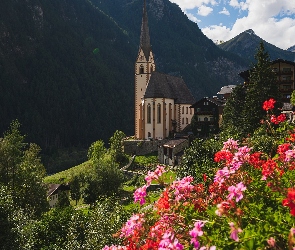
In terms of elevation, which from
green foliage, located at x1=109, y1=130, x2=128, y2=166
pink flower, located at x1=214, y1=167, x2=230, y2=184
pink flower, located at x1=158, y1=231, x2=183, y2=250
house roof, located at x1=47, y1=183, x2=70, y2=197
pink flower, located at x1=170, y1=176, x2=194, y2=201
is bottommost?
house roof, located at x1=47, y1=183, x2=70, y2=197

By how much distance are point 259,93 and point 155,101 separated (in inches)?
1342

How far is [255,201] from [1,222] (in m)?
16.7

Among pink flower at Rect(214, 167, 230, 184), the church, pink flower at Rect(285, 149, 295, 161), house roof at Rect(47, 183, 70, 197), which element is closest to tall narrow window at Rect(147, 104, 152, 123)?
the church

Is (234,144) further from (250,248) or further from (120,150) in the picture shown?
(120,150)

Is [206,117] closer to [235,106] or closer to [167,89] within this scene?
[167,89]

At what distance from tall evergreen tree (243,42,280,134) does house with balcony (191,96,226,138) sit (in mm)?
27495

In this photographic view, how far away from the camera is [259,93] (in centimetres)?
3703

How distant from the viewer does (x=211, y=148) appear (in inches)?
1001

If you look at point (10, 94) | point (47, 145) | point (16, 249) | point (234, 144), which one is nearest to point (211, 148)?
point (16, 249)

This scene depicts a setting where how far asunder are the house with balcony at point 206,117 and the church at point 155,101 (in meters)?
6.45

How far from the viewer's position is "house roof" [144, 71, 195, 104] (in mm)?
69625

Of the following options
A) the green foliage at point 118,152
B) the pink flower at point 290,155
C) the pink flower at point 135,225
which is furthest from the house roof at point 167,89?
the pink flower at point 135,225

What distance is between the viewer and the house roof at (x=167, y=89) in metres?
69.6

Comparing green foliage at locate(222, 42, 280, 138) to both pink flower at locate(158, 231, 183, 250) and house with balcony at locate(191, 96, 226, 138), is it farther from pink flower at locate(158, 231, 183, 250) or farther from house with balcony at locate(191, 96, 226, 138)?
pink flower at locate(158, 231, 183, 250)
